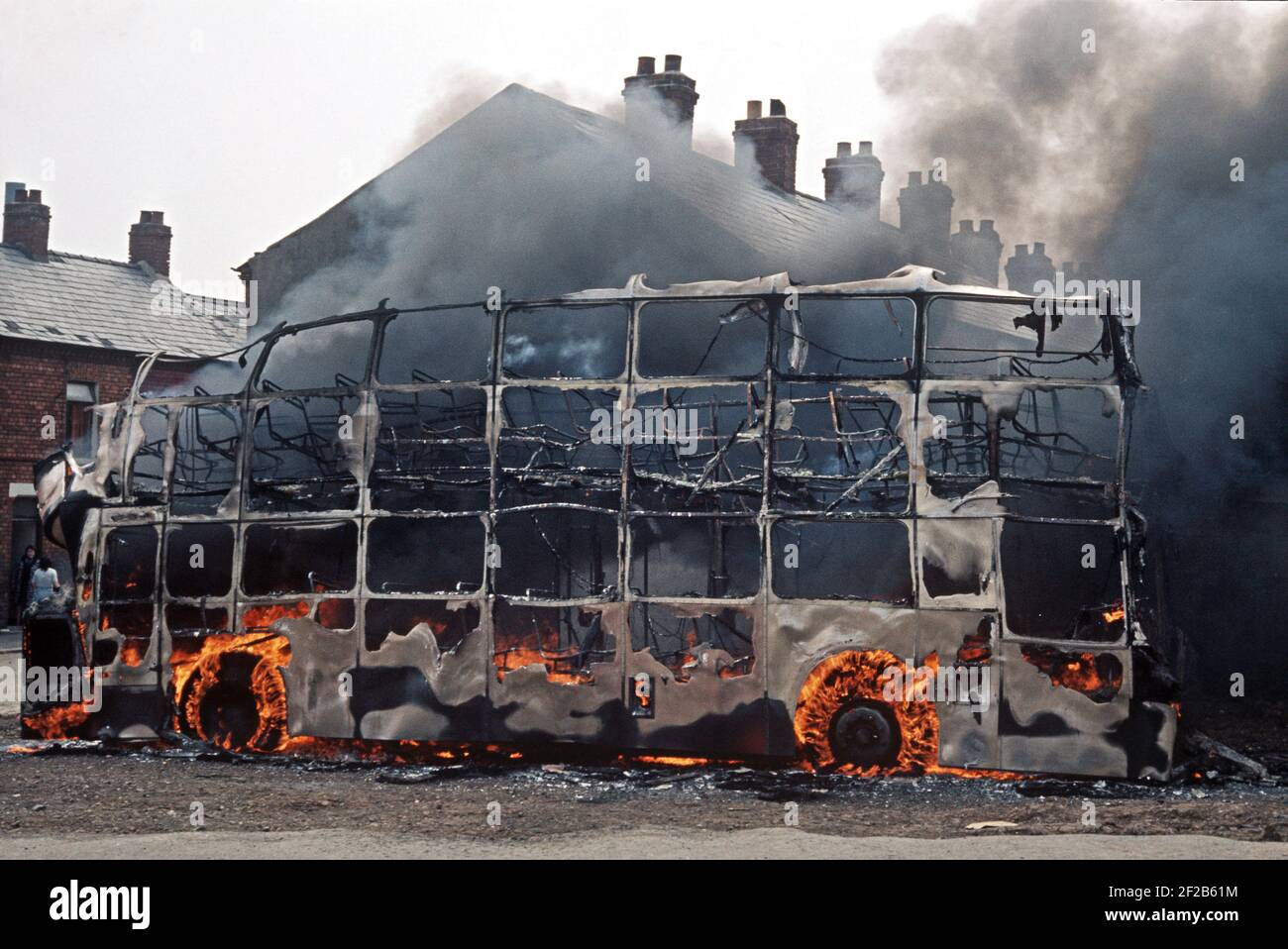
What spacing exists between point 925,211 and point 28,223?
19591 millimetres

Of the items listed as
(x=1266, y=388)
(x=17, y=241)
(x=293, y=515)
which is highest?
(x=17, y=241)

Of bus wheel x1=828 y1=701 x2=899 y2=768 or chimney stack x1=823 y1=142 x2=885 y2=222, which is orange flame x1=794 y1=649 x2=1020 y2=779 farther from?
chimney stack x1=823 y1=142 x2=885 y2=222

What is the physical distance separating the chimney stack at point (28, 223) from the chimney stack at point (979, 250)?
20276 mm

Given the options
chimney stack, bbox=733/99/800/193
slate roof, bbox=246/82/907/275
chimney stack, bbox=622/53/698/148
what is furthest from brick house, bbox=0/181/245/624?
chimney stack, bbox=733/99/800/193

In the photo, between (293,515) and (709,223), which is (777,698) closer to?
(293,515)

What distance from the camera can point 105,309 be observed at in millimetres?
31547

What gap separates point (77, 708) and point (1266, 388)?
44.0ft

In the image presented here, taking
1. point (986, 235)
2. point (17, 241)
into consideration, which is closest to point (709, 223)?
point (986, 235)

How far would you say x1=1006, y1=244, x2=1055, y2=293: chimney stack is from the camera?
33.8 m

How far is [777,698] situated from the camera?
39.0 feet

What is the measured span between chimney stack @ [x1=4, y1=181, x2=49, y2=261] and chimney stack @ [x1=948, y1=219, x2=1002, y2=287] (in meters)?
20.3

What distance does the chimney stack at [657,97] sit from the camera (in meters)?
24.0

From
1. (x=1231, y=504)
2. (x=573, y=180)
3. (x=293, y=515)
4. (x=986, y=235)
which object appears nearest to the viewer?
(x=293, y=515)
